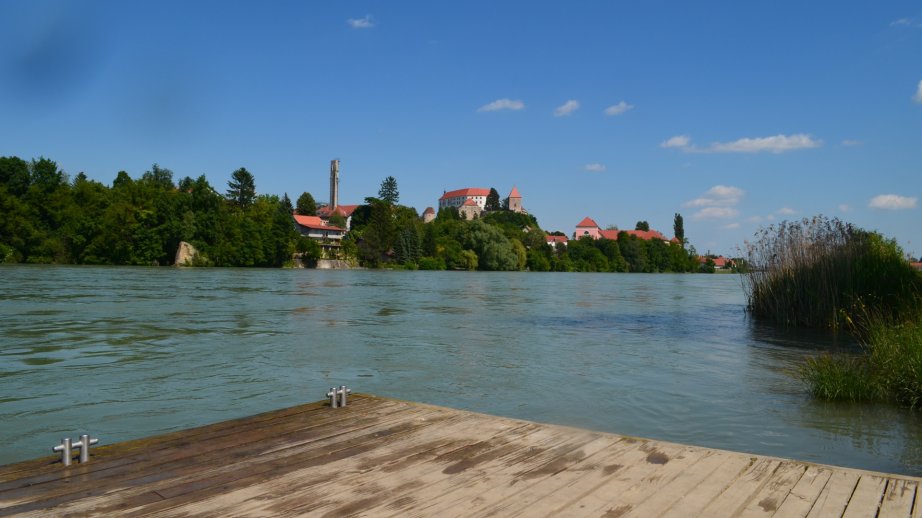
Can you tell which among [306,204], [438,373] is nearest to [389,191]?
[306,204]

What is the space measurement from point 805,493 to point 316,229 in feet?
403

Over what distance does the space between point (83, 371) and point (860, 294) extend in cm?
1936

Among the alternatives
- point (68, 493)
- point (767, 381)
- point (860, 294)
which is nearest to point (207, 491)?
point (68, 493)

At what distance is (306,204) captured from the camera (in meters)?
146

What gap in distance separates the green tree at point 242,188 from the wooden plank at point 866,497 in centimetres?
11927

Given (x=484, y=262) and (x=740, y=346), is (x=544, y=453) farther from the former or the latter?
(x=484, y=262)

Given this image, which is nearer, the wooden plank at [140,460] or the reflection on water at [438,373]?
the wooden plank at [140,460]

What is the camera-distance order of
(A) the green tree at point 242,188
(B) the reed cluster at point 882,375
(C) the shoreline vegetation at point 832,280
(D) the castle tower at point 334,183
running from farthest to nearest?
1. (D) the castle tower at point 334,183
2. (A) the green tree at point 242,188
3. (C) the shoreline vegetation at point 832,280
4. (B) the reed cluster at point 882,375

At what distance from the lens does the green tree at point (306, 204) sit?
14550cm

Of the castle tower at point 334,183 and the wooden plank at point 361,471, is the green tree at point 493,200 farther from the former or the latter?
the wooden plank at point 361,471

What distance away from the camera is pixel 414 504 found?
381 centimetres

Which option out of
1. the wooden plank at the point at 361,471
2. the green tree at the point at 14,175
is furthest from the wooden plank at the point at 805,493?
the green tree at the point at 14,175

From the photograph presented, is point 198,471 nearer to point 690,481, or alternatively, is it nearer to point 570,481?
point 570,481

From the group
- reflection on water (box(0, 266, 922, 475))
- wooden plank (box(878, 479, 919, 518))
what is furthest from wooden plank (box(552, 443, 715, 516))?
reflection on water (box(0, 266, 922, 475))
